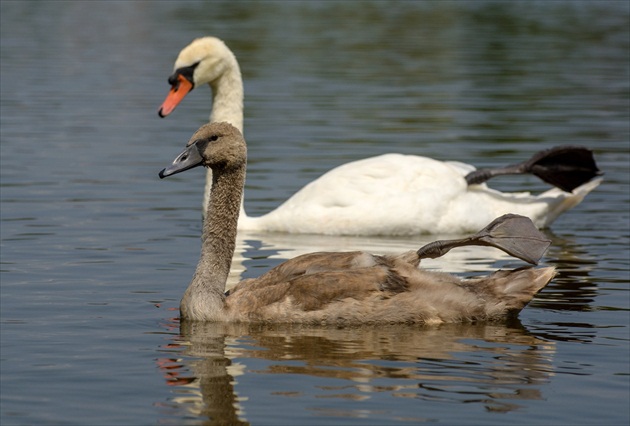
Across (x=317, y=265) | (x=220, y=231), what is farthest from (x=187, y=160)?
(x=317, y=265)

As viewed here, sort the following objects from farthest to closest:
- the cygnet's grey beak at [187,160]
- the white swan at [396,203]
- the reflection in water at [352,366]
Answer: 1. the white swan at [396,203]
2. the cygnet's grey beak at [187,160]
3. the reflection in water at [352,366]

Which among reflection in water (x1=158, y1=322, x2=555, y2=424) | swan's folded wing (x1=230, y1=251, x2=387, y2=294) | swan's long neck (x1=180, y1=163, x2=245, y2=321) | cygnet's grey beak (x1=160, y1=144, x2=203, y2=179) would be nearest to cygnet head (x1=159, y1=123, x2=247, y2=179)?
cygnet's grey beak (x1=160, y1=144, x2=203, y2=179)

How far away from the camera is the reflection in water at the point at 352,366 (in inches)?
338

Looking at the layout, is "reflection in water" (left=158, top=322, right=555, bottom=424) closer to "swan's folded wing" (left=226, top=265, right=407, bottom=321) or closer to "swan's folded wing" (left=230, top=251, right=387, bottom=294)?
"swan's folded wing" (left=226, top=265, right=407, bottom=321)

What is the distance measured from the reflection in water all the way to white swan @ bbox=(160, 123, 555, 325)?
0.10m

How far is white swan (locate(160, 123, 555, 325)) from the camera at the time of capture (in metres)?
10.5

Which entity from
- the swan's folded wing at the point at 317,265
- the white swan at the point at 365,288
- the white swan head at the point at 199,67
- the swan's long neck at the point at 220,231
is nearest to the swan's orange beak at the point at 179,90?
the white swan head at the point at 199,67

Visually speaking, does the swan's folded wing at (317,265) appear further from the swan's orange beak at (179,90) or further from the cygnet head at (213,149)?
the swan's orange beak at (179,90)

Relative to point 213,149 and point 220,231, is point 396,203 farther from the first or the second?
point 213,149

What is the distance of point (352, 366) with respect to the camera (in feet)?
30.8

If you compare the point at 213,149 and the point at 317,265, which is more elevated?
the point at 213,149

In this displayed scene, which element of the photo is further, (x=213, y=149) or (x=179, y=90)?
(x=179, y=90)

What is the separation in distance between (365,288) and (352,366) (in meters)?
1.16

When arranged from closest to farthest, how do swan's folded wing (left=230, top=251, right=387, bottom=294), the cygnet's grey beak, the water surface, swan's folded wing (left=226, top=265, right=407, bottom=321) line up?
→ the water surface < swan's folded wing (left=226, top=265, right=407, bottom=321) < swan's folded wing (left=230, top=251, right=387, bottom=294) < the cygnet's grey beak
